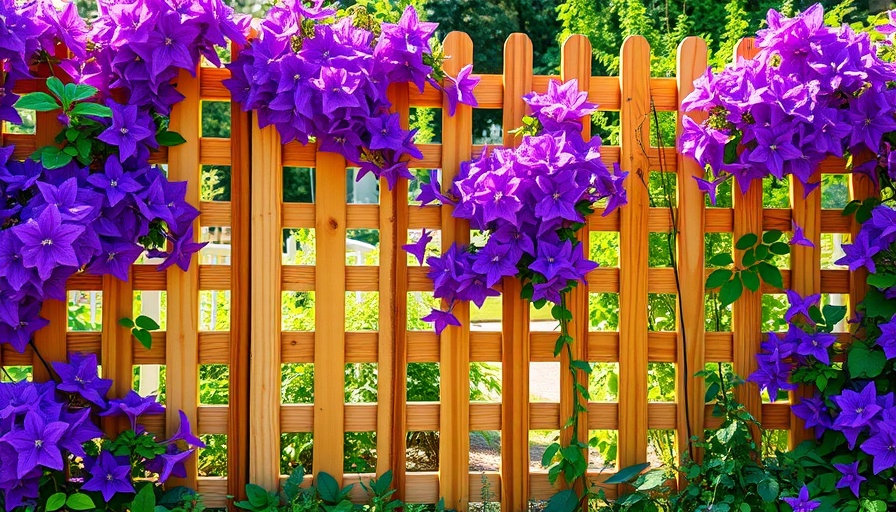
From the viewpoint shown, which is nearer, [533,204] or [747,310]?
[533,204]

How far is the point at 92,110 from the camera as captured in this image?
2.20 meters

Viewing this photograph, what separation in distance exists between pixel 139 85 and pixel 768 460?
224cm

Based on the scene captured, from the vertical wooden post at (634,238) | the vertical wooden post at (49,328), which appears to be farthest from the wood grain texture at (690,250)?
the vertical wooden post at (49,328)

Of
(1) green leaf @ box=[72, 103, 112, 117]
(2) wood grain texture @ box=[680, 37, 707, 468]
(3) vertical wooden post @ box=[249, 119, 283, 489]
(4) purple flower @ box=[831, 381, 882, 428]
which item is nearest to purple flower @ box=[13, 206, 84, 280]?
(1) green leaf @ box=[72, 103, 112, 117]

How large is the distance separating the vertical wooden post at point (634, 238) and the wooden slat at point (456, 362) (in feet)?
1.61

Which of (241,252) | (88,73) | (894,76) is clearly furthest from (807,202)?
(88,73)

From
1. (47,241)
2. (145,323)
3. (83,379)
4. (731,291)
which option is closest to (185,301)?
(145,323)

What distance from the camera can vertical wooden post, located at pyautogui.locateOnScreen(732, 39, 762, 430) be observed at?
255 cm

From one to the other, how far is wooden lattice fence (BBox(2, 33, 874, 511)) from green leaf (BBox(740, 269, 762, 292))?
0.08 meters

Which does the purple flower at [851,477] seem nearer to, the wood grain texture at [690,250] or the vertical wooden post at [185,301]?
the wood grain texture at [690,250]

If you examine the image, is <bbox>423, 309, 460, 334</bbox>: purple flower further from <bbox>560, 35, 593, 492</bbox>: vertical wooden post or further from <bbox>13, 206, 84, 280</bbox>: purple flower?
<bbox>13, 206, 84, 280</bbox>: purple flower

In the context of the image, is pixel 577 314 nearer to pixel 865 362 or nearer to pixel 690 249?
pixel 690 249

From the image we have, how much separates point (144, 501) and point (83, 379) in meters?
0.40

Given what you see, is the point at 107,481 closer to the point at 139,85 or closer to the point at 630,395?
the point at 139,85
